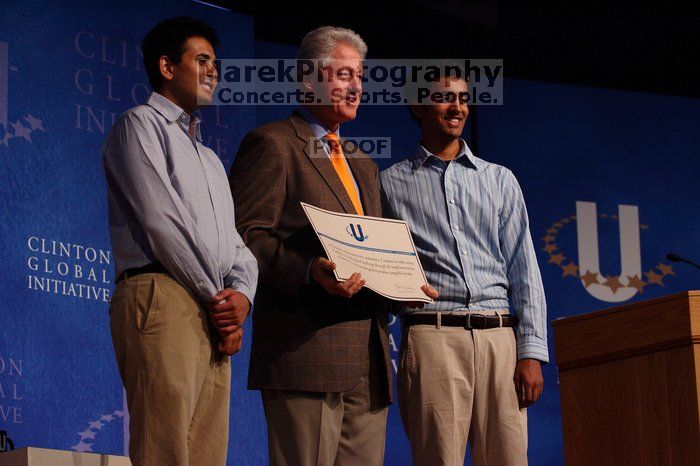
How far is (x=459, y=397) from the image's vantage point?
288 cm

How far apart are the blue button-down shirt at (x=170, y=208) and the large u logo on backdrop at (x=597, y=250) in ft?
12.0

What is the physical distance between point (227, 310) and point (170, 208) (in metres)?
0.25

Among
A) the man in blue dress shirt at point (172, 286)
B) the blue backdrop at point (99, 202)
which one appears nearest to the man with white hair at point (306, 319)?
the man in blue dress shirt at point (172, 286)

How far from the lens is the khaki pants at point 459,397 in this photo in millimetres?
2865

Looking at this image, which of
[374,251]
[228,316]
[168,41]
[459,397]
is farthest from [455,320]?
[168,41]

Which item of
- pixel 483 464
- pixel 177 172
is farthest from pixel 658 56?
pixel 177 172

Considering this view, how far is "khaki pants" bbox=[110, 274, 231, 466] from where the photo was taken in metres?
2.26

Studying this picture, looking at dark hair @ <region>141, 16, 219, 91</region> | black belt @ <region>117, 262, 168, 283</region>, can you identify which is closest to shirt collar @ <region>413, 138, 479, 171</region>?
dark hair @ <region>141, 16, 219, 91</region>

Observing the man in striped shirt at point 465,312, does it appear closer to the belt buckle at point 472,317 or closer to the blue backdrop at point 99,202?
the belt buckle at point 472,317

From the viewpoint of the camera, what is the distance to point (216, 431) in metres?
2.41

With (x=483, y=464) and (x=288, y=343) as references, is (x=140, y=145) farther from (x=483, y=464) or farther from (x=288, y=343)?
(x=483, y=464)

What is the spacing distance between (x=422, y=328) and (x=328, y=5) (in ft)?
9.98

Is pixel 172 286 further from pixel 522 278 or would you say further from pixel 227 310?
pixel 522 278

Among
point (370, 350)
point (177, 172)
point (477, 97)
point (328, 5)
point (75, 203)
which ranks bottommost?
point (370, 350)
